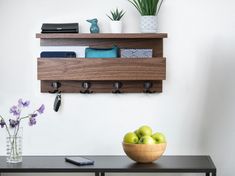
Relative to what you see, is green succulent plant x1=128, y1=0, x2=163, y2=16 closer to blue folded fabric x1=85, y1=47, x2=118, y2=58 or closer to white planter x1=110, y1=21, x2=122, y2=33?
white planter x1=110, y1=21, x2=122, y2=33

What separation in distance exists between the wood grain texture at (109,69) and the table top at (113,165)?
1.72 ft

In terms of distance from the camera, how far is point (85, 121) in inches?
138

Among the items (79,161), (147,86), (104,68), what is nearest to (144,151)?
(79,161)

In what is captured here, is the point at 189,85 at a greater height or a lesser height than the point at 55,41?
lesser

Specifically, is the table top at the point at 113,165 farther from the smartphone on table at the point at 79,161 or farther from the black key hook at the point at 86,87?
the black key hook at the point at 86,87

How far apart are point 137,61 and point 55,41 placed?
1.87 ft

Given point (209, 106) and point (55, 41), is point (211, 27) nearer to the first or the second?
point (209, 106)

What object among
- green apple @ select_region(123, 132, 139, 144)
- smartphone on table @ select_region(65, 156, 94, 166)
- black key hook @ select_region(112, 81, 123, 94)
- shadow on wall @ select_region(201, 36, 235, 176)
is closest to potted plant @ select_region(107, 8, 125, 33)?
black key hook @ select_region(112, 81, 123, 94)

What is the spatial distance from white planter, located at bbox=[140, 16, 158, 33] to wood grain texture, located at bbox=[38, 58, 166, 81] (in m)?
0.19

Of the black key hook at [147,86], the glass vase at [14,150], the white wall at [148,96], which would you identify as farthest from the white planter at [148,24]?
the glass vase at [14,150]

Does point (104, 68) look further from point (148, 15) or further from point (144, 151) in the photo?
point (144, 151)

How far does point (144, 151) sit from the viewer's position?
3.02 meters

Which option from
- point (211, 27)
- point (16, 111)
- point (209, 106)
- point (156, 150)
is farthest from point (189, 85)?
point (16, 111)

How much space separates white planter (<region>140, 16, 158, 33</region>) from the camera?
3354 millimetres
